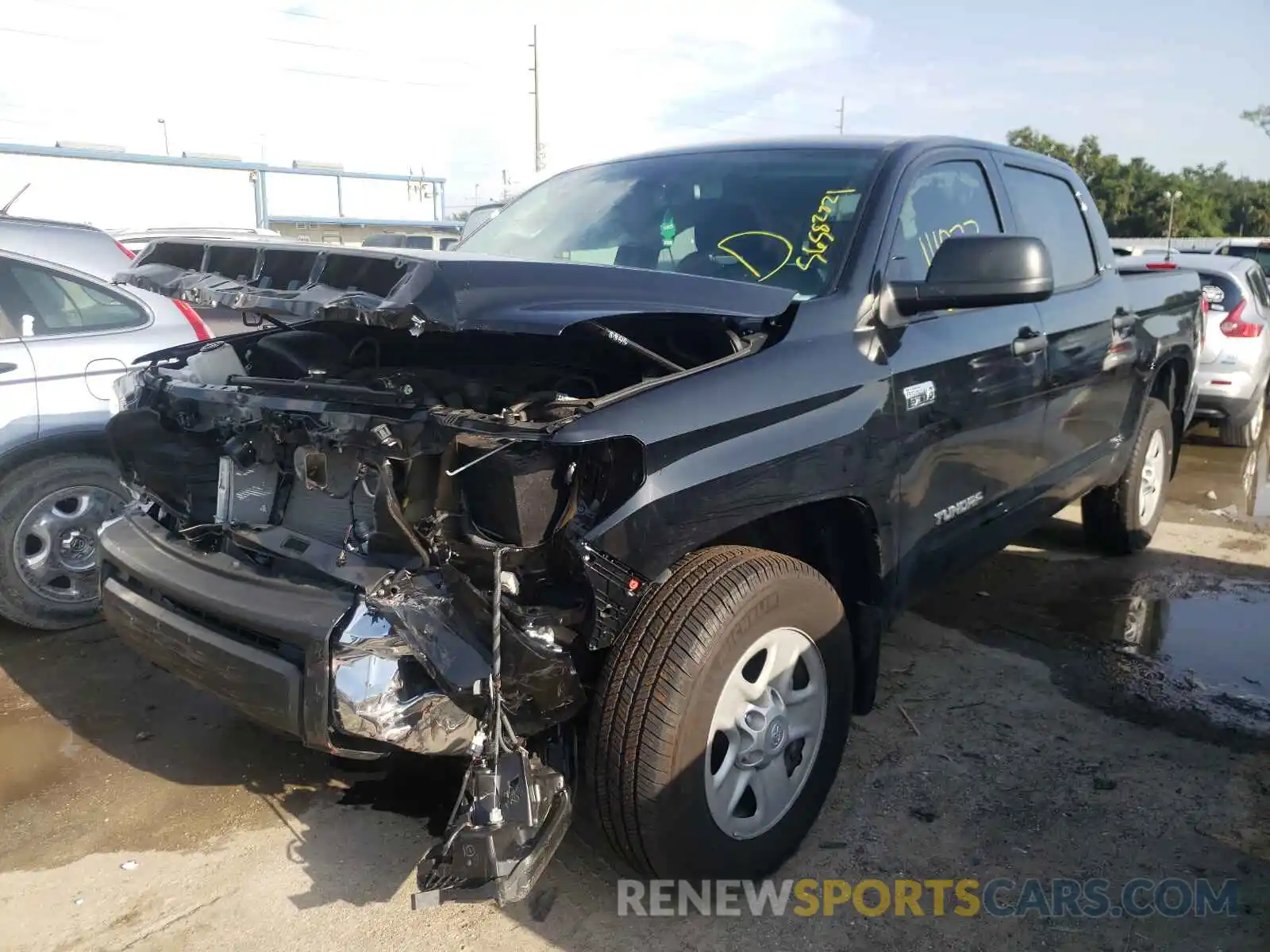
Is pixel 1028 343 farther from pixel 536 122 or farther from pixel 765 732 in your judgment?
pixel 536 122

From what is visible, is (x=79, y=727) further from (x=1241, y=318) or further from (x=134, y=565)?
(x=1241, y=318)

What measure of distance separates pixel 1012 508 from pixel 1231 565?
2.44m

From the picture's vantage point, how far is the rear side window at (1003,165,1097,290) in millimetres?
4031

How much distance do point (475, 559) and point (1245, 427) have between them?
27.3ft

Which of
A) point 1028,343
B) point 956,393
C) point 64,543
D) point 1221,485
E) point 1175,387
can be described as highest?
point 1028,343

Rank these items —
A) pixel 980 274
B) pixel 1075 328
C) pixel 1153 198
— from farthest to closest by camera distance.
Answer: pixel 1153 198
pixel 1075 328
pixel 980 274

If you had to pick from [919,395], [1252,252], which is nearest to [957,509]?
[919,395]

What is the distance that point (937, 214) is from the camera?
11.3ft

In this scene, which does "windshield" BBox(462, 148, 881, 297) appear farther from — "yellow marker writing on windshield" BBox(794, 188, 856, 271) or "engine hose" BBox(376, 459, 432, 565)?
"engine hose" BBox(376, 459, 432, 565)

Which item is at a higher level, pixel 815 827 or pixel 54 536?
pixel 54 536

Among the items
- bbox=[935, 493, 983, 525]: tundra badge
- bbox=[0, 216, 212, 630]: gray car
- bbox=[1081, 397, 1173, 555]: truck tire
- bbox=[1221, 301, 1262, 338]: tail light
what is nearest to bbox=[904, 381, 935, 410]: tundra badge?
bbox=[935, 493, 983, 525]: tundra badge

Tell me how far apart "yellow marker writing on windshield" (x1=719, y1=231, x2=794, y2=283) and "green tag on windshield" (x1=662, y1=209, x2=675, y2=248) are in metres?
0.20

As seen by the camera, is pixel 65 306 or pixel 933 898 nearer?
pixel 933 898

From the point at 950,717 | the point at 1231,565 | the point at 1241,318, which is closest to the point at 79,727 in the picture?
the point at 950,717
